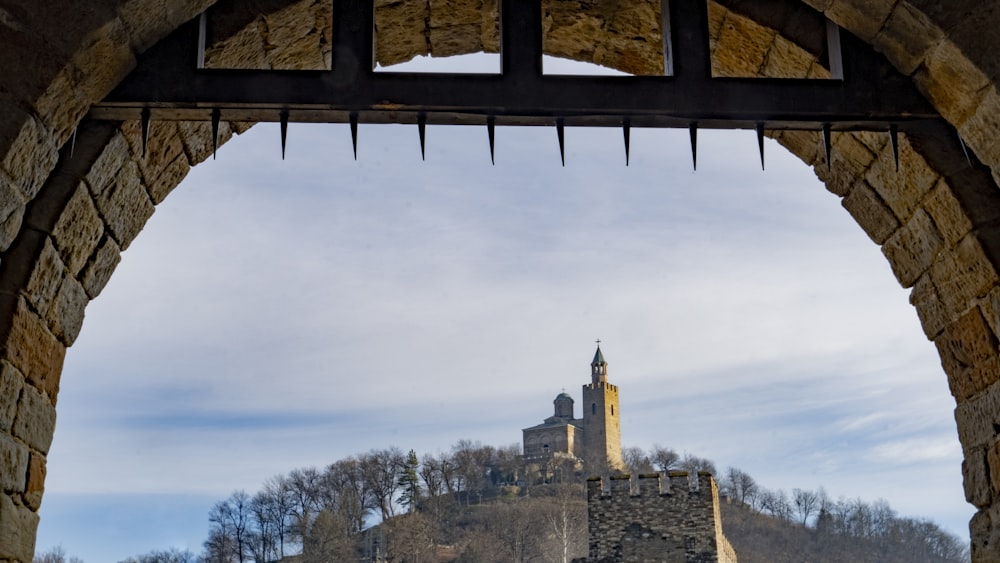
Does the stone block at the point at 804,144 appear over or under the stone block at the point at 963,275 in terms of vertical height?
over

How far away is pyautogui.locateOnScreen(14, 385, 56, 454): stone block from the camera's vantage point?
A: 14.7ft

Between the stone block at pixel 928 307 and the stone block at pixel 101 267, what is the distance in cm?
405

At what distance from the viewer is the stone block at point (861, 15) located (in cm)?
453

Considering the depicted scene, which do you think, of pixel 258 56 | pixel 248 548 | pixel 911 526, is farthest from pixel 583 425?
pixel 258 56

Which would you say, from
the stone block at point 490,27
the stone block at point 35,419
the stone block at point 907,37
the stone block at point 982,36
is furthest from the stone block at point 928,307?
the stone block at point 35,419

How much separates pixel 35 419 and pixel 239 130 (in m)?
1.98

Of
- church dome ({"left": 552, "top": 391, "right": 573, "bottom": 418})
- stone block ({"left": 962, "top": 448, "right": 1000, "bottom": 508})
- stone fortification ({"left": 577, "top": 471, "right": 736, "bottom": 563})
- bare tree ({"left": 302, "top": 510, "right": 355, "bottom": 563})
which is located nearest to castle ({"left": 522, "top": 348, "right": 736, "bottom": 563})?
stone fortification ({"left": 577, "top": 471, "right": 736, "bottom": 563})

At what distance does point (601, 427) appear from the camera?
3802 inches

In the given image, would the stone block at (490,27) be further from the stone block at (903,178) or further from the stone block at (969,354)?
the stone block at (969,354)

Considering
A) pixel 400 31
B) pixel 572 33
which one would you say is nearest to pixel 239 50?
pixel 400 31

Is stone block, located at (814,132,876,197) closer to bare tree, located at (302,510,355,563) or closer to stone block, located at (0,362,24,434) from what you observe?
stone block, located at (0,362,24,434)

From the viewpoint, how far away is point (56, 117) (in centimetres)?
431

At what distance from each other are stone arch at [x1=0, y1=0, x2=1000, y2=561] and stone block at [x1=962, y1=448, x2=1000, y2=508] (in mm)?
12

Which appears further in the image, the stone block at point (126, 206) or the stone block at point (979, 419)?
the stone block at point (126, 206)
